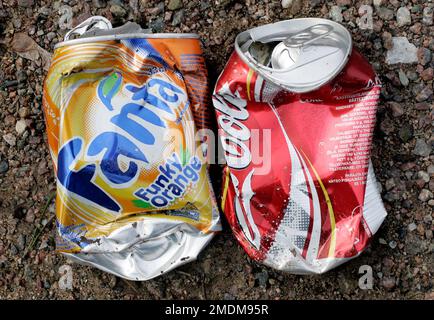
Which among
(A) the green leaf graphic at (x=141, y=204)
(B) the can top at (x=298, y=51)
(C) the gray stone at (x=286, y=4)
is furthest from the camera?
(C) the gray stone at (x=286, y=4)

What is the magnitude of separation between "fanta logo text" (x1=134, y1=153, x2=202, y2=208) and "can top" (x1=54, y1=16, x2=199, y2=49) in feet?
0.98

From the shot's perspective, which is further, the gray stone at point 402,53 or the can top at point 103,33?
the gray stone at point 402,53

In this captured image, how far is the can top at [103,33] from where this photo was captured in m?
1.28

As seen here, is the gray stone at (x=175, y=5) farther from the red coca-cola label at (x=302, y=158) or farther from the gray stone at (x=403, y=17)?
the gray stone at (x=403, y=17)

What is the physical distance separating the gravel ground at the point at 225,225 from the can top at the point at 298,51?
0.15m

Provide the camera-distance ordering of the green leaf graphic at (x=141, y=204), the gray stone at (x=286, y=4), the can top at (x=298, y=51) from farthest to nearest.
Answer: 1. the gray stone at (x=286, y=4)
2. the green leaf graphic at (x=141, y=204)
3. the can top at (x=298, y=51)

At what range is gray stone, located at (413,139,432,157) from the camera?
1.38 meters

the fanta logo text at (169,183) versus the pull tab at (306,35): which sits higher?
the pull tab at (306,35)

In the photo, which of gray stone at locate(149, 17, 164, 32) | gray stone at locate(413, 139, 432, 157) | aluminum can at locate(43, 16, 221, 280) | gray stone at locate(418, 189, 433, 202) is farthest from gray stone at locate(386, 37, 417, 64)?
gray stone at locate(149, 17, 164, 32)

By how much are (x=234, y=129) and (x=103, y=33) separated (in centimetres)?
41

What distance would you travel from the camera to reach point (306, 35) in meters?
1.29

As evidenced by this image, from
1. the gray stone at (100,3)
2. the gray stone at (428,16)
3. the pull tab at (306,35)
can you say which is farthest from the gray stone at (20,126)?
the gray stone at (428,16)

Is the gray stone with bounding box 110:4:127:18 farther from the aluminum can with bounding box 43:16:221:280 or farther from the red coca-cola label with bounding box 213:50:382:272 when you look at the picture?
Result: the red coca-cola label with bounding box 213:50:382:272
